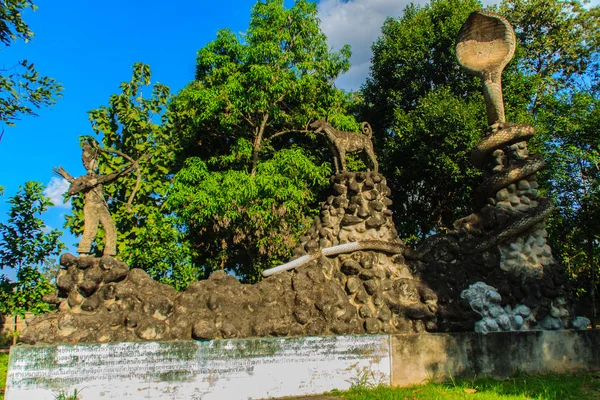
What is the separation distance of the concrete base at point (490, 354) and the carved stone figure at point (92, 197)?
13.4ft

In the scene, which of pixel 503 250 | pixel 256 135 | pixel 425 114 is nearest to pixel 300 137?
pixel 256 135

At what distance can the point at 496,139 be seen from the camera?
878 cm

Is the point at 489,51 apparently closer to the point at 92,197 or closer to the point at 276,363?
the point at 276,363

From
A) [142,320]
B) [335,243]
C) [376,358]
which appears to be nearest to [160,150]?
[335,243]

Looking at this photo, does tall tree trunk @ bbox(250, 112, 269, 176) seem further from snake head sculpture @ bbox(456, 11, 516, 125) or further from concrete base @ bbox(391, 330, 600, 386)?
concrete base @ bbox(391, 330, 600, 386)

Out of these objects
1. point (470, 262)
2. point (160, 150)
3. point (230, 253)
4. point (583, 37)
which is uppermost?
point (583, 37)

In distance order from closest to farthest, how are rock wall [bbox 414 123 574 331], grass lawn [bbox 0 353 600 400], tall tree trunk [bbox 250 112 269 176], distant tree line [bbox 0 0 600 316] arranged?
grass lawn [bbox 0 353 600 400] → rock wall [bbox 414 123 574 331] → distant tree line [bbox 0 0 600 316] → tall tree trunk [bbox 250 112 269 176]

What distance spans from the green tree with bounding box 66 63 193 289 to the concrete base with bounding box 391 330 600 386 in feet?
18.7

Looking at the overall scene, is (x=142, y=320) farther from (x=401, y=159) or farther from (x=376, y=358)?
(x=401, y=159)

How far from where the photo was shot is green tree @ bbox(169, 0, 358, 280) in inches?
460

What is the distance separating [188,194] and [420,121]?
7080mm

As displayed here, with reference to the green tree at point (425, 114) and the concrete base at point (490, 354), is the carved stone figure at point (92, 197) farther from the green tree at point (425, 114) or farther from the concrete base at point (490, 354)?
the green tree at point (425, 114)

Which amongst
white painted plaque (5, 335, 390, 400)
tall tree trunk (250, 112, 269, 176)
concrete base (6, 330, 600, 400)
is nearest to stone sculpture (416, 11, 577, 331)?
concrete base (6, 330, 600, 400)

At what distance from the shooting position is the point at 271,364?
5848 millimetres
